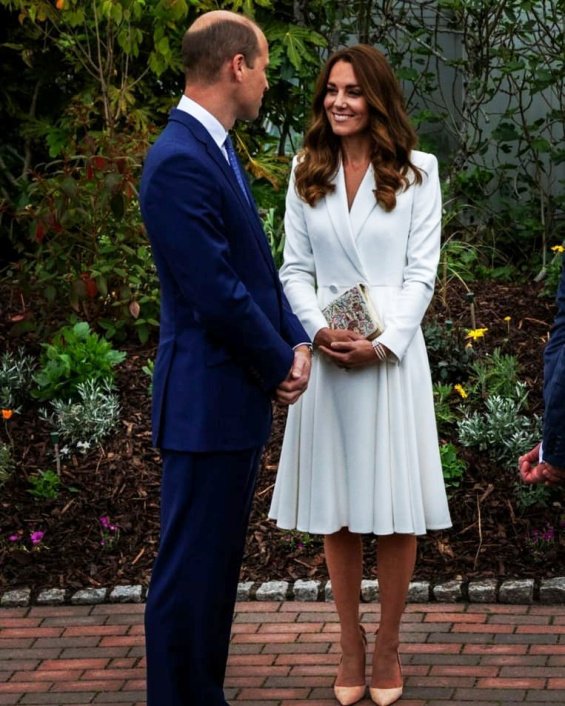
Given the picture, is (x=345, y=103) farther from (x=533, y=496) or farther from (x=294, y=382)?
(x=533, y=496)

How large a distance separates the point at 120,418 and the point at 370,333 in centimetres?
261

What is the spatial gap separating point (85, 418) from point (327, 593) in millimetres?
1690

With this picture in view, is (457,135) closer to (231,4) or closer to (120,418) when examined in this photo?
(231,4)

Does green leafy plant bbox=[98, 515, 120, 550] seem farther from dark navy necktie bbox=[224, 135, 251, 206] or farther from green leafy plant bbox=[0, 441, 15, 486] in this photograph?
dark navy necktie bbox=[224, 135, 251, 206]

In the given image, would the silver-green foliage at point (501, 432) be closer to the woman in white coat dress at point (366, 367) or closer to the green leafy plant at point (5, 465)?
the woman in white coat dress at point (366, 367)

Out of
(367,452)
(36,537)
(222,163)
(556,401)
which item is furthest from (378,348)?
(36,537)

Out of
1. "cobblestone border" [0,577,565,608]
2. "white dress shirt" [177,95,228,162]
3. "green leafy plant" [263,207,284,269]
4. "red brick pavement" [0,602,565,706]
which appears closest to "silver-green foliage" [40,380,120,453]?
"cobblestone border" [0,577,565,608]

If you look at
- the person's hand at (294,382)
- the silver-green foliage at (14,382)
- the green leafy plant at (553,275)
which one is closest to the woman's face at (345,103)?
the person's hand at (294,382)

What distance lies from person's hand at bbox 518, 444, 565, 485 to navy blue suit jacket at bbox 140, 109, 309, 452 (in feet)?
2.63

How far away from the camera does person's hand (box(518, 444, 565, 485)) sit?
360 centimetres

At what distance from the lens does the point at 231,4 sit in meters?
9.27

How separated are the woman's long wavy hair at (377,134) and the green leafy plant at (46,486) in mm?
2224

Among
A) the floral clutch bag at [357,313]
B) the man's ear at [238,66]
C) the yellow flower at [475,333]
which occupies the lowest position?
the yellow flower at [475,333]

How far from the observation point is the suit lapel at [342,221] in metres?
4.91
